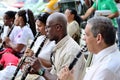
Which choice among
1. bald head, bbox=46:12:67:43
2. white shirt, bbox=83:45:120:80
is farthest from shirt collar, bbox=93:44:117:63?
bald head, bbox=46:12:67:43

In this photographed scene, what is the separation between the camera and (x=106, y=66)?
2510mm

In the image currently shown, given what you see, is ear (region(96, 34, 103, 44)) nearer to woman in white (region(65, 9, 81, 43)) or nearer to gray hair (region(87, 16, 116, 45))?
gray hair (region(87, 16, 116, 45))

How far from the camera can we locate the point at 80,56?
11.4 ft

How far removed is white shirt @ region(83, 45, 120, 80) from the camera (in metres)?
2.49

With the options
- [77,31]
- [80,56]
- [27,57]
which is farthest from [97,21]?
[77,31]

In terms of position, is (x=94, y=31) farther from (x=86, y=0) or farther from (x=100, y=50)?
(x=86, y=0)

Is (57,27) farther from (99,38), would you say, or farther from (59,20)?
(99,38)

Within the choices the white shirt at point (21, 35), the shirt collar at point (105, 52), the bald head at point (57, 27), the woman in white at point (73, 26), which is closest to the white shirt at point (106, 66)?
the shirt collar at point (105, 52)

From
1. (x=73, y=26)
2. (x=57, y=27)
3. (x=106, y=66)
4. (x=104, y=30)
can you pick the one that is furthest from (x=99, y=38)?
(x=73, y=26)

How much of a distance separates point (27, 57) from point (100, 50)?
1432mm

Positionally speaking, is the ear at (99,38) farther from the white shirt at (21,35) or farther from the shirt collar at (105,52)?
the white shirt at (21,35)

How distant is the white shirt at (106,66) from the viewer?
8.16 feet

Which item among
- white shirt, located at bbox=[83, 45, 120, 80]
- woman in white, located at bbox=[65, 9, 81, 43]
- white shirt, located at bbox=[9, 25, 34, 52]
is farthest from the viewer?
woman in white, located at bbox=[65, 9, 81, 43]

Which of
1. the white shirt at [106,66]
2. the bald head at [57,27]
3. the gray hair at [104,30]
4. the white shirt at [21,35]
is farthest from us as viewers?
the white shirt at [21,35]
